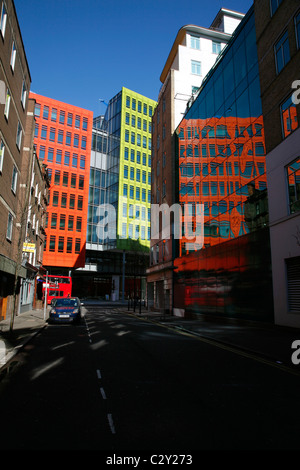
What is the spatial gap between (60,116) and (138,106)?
18.5m

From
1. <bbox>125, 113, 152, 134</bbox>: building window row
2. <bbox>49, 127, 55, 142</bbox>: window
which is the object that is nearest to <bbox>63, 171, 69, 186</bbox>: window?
<bbox>49, 127, 55, 142</bbox>: window

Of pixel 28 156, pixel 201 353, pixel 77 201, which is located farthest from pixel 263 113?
pixel 77 201

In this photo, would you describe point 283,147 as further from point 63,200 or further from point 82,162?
point 82,162

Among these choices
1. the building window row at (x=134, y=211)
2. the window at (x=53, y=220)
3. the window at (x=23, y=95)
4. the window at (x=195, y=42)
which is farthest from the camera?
the building window row at (x=134, y=211)

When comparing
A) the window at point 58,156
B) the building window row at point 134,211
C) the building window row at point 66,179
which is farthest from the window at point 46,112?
the building window row at point 134,211

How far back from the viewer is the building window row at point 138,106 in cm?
6862

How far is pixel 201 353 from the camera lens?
995cm

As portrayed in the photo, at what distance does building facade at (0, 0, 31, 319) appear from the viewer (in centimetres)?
1661

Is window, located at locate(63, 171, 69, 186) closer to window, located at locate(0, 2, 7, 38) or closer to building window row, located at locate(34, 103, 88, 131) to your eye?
building window row, located at locate(34, 103, 88, 131)

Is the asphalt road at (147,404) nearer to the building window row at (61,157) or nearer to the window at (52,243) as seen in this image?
the window at (52,243)

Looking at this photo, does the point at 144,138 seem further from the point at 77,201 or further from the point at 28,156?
the point at 28,156

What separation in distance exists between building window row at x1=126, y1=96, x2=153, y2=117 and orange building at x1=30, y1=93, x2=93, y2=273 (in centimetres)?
1121

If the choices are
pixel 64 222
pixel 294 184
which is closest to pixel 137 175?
pixel 64 222
